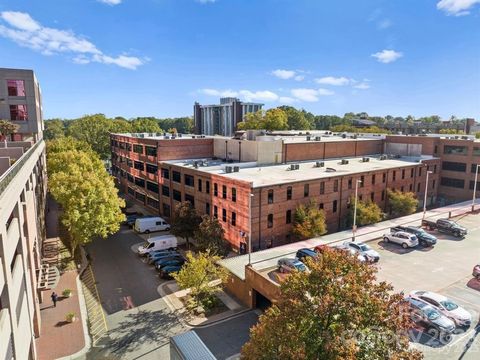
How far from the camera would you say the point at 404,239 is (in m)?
37.2

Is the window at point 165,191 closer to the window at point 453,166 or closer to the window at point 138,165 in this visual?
the window at point 138,165

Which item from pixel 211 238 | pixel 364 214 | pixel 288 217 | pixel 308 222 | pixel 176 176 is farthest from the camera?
pixel 176 176

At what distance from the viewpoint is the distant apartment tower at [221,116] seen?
536ft

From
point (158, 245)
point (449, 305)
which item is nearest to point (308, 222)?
point (449, 305)

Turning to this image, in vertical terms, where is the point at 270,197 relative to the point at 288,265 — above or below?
above

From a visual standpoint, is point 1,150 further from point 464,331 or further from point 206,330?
point 464,331

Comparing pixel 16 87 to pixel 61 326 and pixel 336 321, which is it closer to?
pixel 61 326

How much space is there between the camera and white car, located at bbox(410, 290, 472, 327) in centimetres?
2280

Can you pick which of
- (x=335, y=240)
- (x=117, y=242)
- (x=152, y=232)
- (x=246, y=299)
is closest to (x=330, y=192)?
(x=335, y=240)

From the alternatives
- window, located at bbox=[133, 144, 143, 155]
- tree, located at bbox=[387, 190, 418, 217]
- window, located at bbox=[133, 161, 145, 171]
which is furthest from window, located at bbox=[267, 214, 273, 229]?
window, located at bbox=[133, 144, 143, 155]

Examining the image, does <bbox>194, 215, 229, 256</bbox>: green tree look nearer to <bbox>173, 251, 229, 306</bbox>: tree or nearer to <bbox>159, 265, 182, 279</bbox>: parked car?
<bbox>159, 265, 182, 279</bbox>: parked car

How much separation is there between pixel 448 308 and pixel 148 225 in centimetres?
3674

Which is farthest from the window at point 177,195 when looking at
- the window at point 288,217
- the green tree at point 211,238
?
the window at point 288,217

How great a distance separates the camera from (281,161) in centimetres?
5594
